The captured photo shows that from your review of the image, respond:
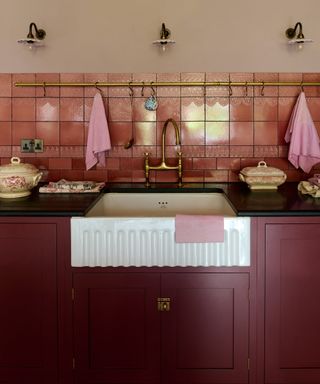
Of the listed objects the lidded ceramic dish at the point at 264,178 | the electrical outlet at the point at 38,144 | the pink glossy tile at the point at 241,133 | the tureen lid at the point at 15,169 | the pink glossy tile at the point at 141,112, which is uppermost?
the pink glossy tile at the point at 141,112

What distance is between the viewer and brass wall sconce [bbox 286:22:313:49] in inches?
96.2

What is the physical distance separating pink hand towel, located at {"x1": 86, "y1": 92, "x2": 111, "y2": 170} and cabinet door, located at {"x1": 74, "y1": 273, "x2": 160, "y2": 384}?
2.87 feet

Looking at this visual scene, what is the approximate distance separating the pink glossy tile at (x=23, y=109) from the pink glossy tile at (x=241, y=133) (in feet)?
3.58

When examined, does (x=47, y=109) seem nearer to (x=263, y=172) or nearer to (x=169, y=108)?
(x=169, y=108)

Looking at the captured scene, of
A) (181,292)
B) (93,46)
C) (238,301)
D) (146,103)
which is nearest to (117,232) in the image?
(181,292)

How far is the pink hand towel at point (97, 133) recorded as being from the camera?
8.16 ft

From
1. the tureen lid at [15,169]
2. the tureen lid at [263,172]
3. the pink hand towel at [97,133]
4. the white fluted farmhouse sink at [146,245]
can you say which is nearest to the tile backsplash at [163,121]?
the pink hand towel at [97,133]

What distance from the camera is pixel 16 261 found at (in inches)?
70.4

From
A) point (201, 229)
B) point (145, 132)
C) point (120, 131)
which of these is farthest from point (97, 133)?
point (201, 229)

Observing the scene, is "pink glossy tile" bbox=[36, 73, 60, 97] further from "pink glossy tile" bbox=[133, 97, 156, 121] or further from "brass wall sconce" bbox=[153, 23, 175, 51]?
"brass wall sconce" bbox=[153, 23, 175, 51]

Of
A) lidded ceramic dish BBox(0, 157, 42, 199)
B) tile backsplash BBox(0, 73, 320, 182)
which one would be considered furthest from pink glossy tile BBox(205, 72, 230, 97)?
lidded ceramic dish BBox(0, 157, 42, 199)

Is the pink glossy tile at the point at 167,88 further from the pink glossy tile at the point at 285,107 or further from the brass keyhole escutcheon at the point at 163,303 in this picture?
the brass keyhole escutcheon at the point at 163,303

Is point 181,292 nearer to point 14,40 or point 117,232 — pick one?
point 117,232

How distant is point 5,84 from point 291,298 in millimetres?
1843
